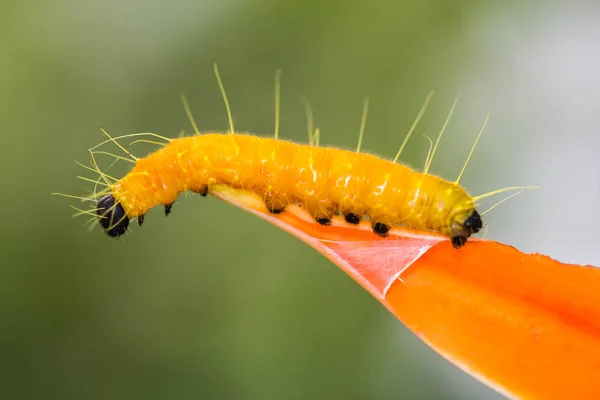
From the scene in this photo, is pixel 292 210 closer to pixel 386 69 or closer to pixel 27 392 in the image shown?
pixel 27 392

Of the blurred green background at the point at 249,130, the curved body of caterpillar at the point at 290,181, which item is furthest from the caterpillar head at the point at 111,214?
the blurred green background at the point at 249,130

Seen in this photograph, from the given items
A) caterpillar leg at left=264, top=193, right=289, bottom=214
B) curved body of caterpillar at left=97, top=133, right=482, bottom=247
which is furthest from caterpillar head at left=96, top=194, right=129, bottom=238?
caterpillar leg at left=264, top=193, right=289, bottom=214

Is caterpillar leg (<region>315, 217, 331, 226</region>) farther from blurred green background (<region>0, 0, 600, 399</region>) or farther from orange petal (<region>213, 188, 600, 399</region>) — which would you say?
blurred green background (<region>0, 0, 600, 399</region>)

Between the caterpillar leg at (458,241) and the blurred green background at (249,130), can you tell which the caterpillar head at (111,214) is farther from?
the blurred green background at (249,130)

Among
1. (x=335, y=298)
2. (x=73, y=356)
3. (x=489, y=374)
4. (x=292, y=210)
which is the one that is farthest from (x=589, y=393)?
(x=73, y=356)

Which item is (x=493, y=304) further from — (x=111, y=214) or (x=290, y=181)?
(x=111, y=214)

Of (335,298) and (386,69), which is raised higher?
(386,69)
